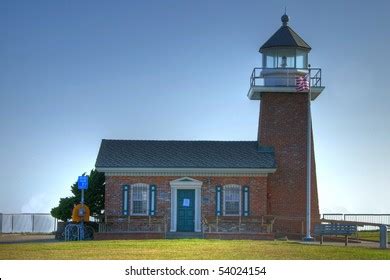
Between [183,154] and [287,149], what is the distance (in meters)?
2.79

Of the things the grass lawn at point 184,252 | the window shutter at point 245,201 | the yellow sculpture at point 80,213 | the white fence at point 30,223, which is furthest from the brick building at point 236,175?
the grass lawn at point 184,252

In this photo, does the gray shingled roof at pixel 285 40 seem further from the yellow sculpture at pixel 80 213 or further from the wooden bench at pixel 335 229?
the yellow sculpture at pixel 80 213

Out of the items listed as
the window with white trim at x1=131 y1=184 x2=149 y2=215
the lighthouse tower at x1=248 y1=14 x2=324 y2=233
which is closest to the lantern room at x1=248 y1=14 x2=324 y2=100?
the lighthouse tower at x1=248 y1=14 x2=324 y2=233

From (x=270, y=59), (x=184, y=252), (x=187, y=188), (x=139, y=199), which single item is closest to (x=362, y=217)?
(x=270, y=59)

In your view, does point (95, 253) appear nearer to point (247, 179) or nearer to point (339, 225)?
point (339, 225)

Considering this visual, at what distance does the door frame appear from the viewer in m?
22.5

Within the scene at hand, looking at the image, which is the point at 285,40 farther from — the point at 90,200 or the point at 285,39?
the point at 90,200

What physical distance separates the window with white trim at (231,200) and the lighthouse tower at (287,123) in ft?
3.34

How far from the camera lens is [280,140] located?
76.9ft

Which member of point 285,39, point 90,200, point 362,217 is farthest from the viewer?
point 362,217

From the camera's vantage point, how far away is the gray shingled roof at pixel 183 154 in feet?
73.9

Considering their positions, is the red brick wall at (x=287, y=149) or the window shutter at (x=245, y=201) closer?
the window shutter at (x=245, y=201)

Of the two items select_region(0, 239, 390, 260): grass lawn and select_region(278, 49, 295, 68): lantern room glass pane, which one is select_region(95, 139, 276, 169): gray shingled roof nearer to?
select_region(278, 49, 295, 68): lantern room glass pane

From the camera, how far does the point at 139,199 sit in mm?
22594
